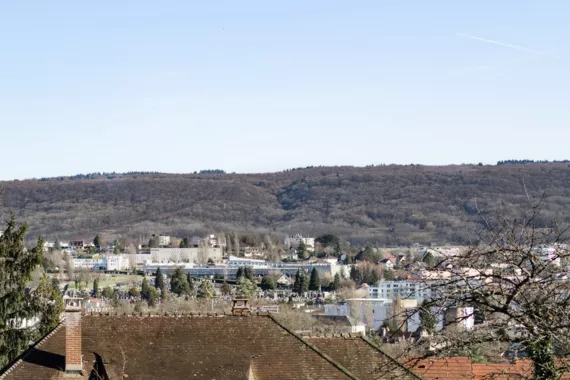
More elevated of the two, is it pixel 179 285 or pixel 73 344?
pixel 73 344

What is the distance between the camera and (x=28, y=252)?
2911cm

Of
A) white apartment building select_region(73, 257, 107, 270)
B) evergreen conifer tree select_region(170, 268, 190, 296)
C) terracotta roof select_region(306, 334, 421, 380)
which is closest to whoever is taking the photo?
terracotta roof select_region(306, 334, 421, 380)

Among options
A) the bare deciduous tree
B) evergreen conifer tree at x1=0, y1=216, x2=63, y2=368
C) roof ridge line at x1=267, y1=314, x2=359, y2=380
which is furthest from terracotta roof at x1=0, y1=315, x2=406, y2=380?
the bare deciduous tree

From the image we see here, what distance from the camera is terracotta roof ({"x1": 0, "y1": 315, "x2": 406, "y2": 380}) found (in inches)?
756

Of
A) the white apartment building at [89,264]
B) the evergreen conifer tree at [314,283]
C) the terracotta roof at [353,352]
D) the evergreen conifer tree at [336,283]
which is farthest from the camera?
the white apartment building at [89,264]

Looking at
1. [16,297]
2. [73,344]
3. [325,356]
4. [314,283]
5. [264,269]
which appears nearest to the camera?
[73,344]

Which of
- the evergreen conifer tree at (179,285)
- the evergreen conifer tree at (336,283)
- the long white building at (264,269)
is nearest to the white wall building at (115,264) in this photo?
the long white building at (264,269)

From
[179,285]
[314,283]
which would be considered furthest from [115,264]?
[179,285]

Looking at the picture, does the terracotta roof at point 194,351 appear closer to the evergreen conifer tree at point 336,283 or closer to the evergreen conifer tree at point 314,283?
the evergreen conifer tree at point 314,283

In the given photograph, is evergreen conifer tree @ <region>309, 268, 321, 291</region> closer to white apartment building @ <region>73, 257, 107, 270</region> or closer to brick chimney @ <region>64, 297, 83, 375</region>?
white apartment building @ <region>73, 257, 107, 270</region>

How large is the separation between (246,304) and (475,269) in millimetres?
13574

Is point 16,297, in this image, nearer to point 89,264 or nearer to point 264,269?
point 264,269

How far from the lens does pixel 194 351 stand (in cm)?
1956

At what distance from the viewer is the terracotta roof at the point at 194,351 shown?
1920cm
